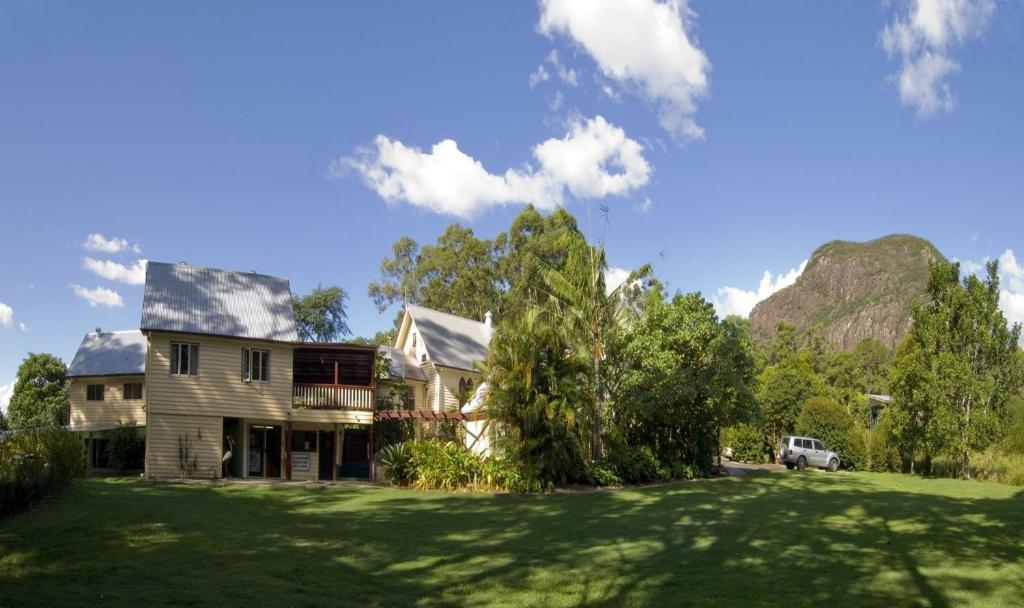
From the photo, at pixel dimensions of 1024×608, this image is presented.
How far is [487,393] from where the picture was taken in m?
23.8

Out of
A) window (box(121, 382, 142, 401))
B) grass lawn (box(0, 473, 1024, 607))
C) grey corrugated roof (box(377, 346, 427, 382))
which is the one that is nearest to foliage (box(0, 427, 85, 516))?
grass lawn (box(0, 473, 1024, 607))

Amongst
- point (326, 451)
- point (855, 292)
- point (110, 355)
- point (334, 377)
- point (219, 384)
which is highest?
point (855, 292)

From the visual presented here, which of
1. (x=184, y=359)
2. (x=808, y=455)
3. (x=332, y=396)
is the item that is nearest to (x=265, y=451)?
(x=332, y=396)

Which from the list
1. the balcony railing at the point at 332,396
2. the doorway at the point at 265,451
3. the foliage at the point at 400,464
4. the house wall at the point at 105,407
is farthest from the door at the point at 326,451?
the foliage at the point at 400,464

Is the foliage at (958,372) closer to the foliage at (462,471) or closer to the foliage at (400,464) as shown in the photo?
the foliage at (462,471)

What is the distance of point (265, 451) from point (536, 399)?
12.6 metres

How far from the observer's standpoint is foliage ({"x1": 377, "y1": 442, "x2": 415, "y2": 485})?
2480 centimetres

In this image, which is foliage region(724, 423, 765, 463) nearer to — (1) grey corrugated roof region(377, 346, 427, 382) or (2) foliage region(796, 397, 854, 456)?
(2) foliage region(796, 397, 854, 456)

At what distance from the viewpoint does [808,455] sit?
35281mm

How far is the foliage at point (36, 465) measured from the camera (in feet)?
41.9

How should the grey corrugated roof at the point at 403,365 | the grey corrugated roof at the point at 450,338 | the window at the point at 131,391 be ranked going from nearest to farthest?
the window at the point at 131,391 < the grey corrugated roof at the point at 403,365 < the grey corrugated roof at the point at 450,338

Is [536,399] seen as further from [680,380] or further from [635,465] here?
[680,380]

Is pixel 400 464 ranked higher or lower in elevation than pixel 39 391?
lower

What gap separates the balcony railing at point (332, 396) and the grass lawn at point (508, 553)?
9.65m
